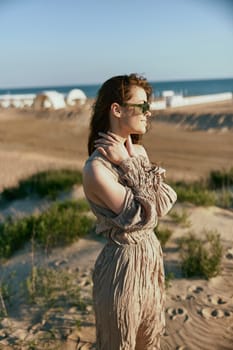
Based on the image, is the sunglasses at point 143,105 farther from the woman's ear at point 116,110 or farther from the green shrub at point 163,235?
the green shrub at point 163,235

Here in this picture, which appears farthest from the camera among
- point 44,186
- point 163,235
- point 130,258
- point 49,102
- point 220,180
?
point 49,102

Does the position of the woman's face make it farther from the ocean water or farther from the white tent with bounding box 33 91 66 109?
the ocean water

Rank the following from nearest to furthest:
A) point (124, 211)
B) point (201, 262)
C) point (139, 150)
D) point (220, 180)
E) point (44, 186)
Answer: point (124, 211) < point (139, 150) < point (201, 262) < point (44, 186) < point (220, 180)

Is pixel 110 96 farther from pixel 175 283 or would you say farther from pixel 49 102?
pixel 49 102

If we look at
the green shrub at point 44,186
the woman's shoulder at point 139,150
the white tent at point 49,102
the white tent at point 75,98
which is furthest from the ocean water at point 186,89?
the woman's shoulder at point 139,150

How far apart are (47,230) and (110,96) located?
3.71m

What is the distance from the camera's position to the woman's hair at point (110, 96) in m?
2.19

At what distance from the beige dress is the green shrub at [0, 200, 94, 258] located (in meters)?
3.18

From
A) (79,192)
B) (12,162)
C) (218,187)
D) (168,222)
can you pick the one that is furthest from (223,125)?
(168,222)

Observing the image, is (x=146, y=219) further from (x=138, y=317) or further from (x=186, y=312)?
(x=186, y=312)

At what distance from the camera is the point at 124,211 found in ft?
6.81

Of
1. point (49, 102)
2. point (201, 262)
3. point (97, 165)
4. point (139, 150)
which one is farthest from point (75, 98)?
point (97, 165)

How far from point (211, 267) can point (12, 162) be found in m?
11.4

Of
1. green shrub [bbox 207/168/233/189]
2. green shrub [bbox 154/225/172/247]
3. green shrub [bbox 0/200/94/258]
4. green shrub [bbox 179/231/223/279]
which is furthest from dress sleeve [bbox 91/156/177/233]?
green shrub [bbox 207/168/233/189]
